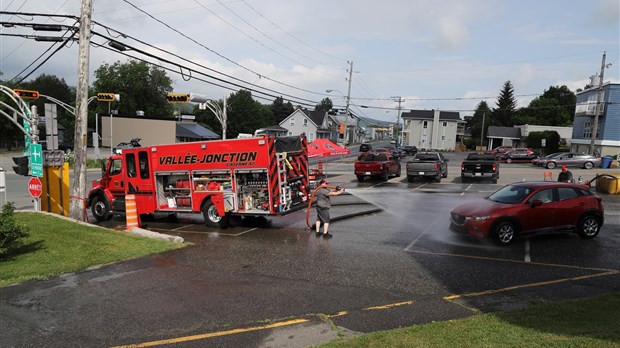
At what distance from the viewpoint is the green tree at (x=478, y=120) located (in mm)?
106975

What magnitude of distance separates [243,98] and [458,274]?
10002 cm

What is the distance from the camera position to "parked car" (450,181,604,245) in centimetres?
1112

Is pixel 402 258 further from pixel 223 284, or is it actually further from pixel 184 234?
pixel 184 234

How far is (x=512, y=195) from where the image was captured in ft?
38.9

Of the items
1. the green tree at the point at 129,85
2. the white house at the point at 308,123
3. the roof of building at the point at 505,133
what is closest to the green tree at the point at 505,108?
the roof of building at the point at 505,133

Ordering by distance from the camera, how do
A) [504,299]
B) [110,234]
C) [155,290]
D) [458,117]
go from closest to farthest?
1. [504,299]
2. [155,290]
3. [110,234]
4. [458,117]

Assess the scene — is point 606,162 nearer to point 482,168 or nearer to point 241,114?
point 482,168

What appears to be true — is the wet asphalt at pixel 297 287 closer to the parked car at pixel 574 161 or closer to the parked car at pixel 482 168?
the parked car at pixel 482 168

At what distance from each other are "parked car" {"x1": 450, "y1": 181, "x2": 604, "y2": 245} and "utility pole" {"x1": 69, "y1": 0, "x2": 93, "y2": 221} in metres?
12.0

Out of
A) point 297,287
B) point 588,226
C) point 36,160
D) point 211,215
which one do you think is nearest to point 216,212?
point 211,215

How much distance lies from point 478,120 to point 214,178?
384ft

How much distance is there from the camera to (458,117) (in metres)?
89.7

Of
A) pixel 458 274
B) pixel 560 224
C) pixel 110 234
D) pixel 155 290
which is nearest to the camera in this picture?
pixel 155 290

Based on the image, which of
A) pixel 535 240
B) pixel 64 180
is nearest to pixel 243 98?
pixel 64 180
